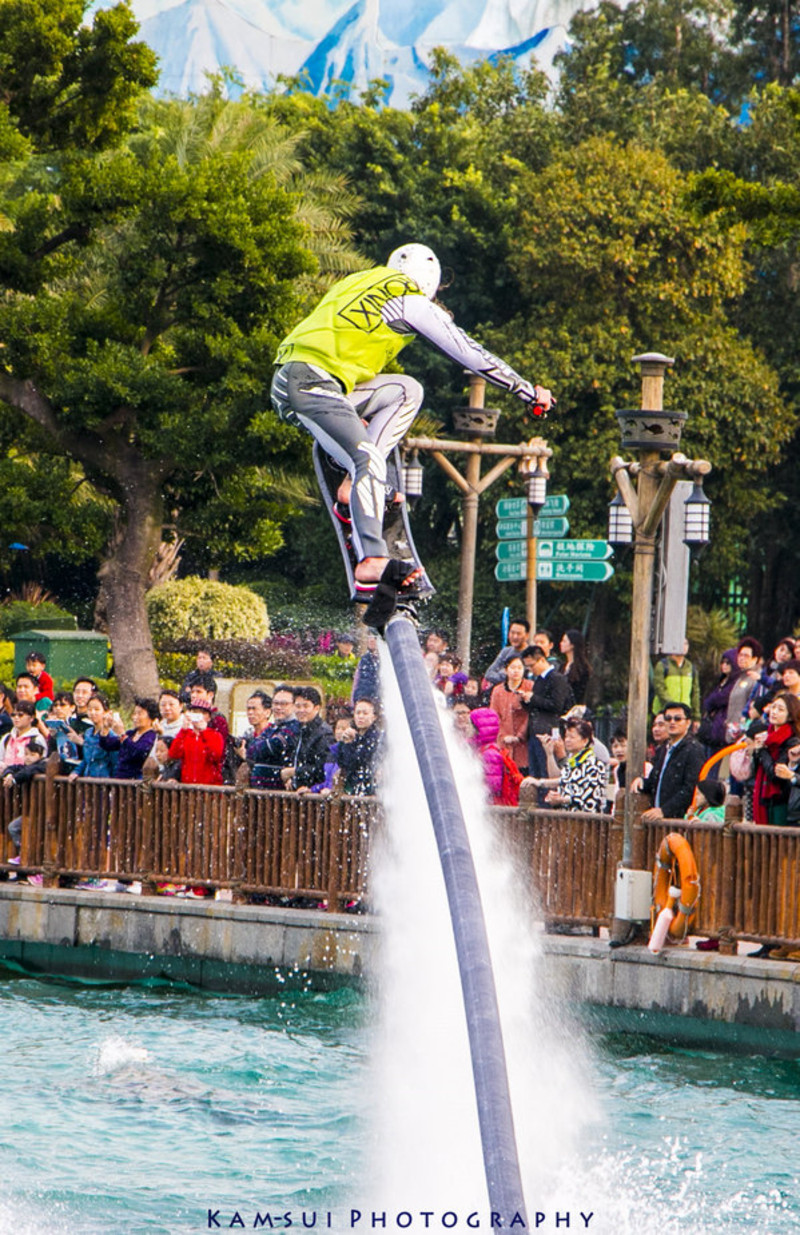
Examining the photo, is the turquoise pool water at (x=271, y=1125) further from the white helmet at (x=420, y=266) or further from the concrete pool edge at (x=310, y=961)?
the white helmet at (x=420, y=266)

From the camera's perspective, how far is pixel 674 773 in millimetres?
12406

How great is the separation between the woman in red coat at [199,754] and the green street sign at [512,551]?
5.22 m

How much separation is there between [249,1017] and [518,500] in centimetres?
701

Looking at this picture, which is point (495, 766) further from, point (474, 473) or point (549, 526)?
point (549, 526)

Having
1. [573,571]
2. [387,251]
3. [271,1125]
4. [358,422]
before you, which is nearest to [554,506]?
[573,571]

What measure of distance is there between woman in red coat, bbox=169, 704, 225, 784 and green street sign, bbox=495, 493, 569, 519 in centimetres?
496

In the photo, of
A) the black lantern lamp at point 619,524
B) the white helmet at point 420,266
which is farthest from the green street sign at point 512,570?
the white helmet at point 420,266

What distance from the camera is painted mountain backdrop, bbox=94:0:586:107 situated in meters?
66.3

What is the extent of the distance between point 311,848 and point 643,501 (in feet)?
12.0

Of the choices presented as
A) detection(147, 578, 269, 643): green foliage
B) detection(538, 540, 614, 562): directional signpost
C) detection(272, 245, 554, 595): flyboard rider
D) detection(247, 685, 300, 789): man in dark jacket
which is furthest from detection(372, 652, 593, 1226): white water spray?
detection(147, 578, 269, 643): green foliage

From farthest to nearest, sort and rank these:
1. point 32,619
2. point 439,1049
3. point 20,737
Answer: point 32,619 → point 20,737 → point 439,1049

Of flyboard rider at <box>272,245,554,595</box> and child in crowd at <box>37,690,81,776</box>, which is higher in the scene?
flyboard rider at <box>272,245,554,595</box>

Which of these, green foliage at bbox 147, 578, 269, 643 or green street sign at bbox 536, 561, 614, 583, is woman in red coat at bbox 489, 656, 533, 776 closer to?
green street sign at bbox 536, 561, 614, 583

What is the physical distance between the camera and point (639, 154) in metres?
30.1
